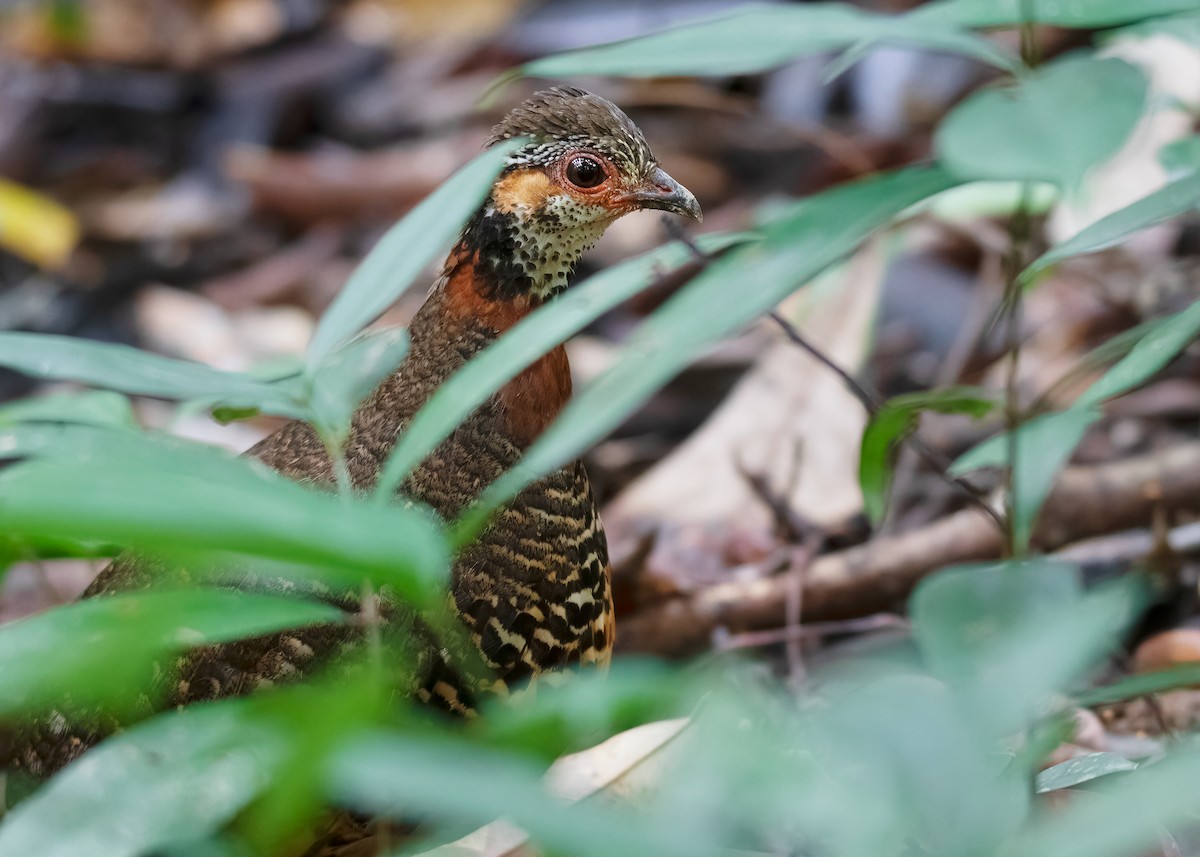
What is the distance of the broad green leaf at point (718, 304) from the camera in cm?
113

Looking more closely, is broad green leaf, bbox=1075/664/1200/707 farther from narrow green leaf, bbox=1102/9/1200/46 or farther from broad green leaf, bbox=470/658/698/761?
narrow green leaf, bbox=1102/9/1200/46

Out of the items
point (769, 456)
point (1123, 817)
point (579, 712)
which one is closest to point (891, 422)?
point (579, 712)

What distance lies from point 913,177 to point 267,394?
2.32 feet

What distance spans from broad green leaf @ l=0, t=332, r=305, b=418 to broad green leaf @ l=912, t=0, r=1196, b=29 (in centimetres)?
89

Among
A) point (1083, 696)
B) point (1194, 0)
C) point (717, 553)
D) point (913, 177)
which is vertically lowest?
point (717, 553)

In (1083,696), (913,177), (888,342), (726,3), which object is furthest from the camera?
(726,3)

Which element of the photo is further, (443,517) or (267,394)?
(443,517)

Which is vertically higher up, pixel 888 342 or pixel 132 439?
pixel 132 439

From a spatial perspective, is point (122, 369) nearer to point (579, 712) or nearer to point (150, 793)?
point (150, 793)

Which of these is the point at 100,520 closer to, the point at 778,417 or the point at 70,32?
the point at 778,417

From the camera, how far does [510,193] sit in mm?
2658

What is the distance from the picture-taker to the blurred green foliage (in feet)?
3.03

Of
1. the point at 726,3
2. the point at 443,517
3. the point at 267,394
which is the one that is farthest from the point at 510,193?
the point at 726,3

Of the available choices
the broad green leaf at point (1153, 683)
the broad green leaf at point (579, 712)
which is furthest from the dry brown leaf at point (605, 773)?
the broad green leaf at point (579, 712)
